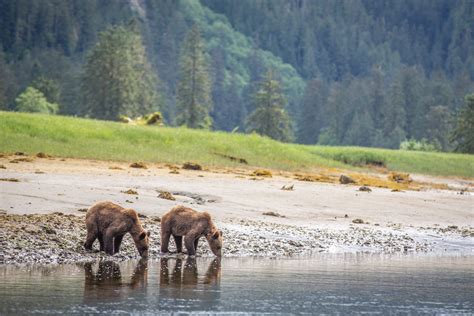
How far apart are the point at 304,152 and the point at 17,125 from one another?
14.2 m

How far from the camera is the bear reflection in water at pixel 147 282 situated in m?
14.3

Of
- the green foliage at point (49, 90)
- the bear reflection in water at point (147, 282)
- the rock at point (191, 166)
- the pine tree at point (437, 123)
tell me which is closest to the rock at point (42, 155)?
the rock at point (191, 166)

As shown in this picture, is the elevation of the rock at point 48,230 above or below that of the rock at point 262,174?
below

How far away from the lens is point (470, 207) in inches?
1185

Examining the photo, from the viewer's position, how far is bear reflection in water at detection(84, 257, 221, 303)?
1431 cm

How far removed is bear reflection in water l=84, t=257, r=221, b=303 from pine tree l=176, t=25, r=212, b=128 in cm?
6976

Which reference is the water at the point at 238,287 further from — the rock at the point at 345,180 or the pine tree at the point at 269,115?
the pine tree at the point at 269,115

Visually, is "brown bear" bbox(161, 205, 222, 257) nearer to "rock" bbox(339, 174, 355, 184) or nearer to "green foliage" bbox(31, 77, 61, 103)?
"rock" bbox(339, 174, 355, 184)

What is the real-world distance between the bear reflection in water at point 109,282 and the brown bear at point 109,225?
468 millimetres

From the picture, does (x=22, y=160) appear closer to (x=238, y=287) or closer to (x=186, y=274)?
(x=186, y=274)

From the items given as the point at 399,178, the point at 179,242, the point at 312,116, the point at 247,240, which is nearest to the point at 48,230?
the point at 179,242

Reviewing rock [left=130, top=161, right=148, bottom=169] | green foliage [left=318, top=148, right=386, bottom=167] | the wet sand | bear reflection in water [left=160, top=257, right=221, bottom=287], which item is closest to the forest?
green foliage [left=318, top=148, right=386, bottom=167]

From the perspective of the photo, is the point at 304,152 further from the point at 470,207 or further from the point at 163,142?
the point at 470,207

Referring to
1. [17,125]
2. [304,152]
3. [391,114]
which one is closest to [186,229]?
[17,125]
